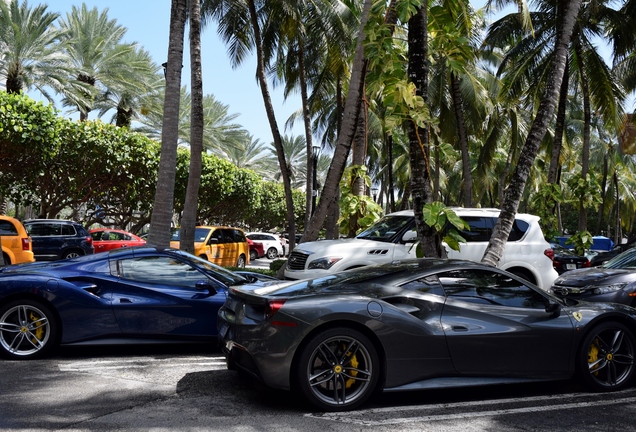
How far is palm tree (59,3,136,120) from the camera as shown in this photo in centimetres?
3195

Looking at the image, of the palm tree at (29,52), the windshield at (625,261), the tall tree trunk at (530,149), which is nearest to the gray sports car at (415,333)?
the tall tree trunk at (530,149)

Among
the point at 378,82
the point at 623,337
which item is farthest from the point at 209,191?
the point at 623,337

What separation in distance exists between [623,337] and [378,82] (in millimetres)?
4715

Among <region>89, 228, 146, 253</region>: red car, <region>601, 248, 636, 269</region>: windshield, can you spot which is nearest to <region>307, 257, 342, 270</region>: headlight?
<region>601, 248, 636, 269</region>: windshield

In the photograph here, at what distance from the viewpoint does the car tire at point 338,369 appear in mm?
5141

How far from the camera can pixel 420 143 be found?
31.5 ft

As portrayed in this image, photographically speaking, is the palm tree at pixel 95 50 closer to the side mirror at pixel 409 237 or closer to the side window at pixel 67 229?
the side window at pixel 67 229

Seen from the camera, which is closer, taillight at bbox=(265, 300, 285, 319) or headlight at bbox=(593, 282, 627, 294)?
taillight at bbox=(265, 300, 285, 319)

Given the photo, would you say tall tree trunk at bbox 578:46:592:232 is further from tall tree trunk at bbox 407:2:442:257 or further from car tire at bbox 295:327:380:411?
car tire at bbox 295:327:380:411

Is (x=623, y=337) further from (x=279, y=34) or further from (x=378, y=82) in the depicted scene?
(x=279, y=34)

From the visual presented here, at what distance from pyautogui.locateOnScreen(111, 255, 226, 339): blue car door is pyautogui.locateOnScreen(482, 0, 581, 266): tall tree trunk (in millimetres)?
4649

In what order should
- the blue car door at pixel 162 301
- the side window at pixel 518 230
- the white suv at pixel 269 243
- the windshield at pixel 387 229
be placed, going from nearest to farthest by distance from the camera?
the blue car door at pixel 162 301, the windshield at pixel 387 229, the side window at pixel 518 230, the white suv at pixel 269 243

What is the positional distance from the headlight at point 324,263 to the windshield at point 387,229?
114 cm

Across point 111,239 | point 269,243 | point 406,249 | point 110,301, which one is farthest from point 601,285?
point 269,243
